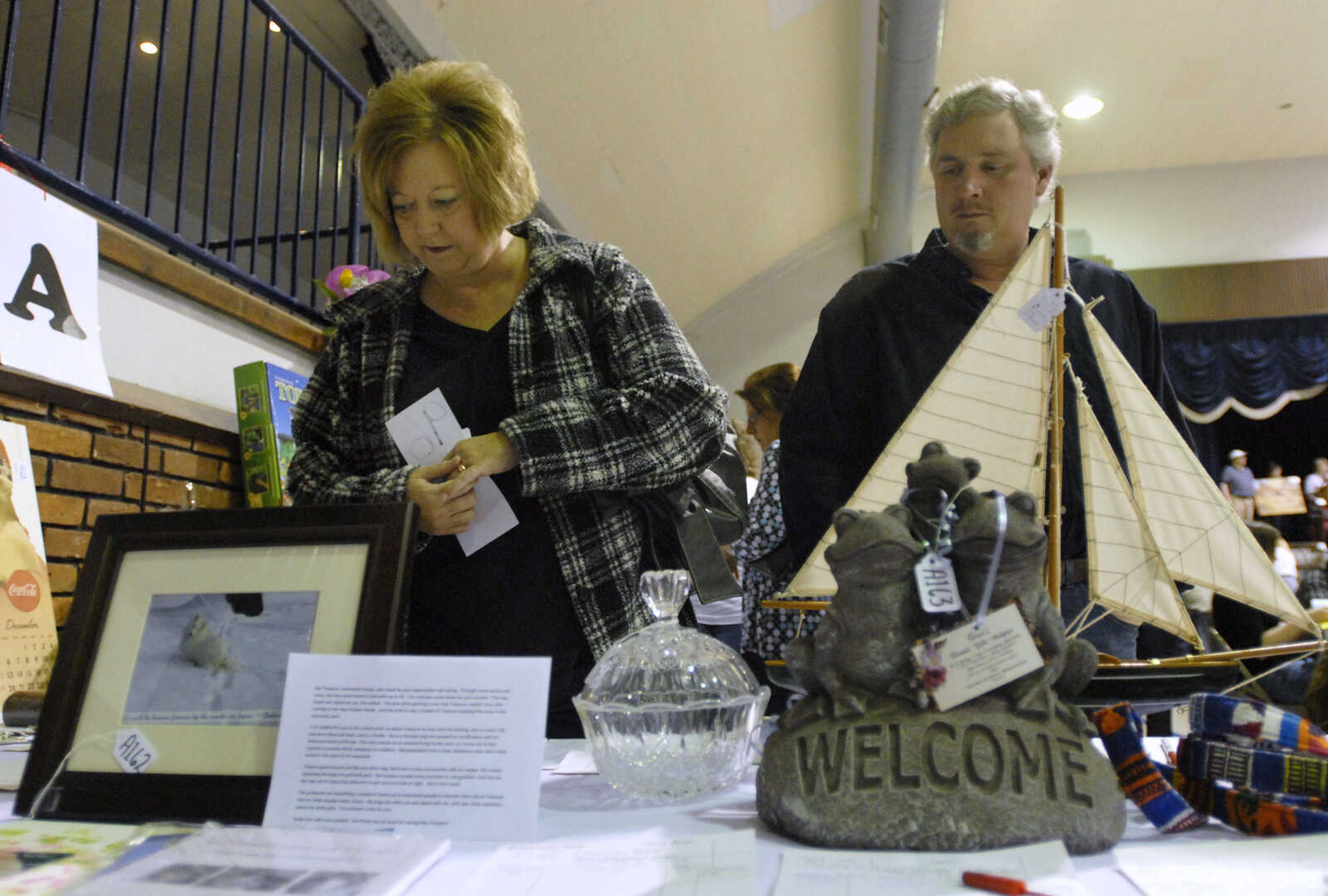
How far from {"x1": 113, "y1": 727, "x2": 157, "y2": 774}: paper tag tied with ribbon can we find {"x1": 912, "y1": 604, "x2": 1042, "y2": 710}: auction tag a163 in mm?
555

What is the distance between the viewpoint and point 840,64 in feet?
18.1

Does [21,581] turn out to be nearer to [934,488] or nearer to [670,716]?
[670,716]

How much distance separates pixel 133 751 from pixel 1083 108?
715 centimetres

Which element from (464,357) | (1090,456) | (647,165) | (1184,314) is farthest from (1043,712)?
A: (1184,314)

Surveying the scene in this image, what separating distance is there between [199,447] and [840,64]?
4735 mm

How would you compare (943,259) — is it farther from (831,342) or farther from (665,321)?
(665,321)

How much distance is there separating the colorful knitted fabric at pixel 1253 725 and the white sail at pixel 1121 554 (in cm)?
12

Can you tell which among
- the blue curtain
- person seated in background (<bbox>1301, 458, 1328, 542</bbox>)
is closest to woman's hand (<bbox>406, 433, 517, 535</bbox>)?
the blue curtain

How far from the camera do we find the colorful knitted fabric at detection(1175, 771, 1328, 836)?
21.5 inches

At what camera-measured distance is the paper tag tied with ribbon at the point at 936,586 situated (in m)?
0.56

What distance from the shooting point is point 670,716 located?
65cm

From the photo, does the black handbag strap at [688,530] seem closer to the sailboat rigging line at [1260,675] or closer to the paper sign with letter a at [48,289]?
the sailboat rigging line at [1260,675]

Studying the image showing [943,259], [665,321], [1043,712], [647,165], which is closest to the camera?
[1043,712]

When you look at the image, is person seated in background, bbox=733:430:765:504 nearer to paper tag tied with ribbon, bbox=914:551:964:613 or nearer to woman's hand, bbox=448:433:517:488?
woman's hand, bbox=448:433:517:488
